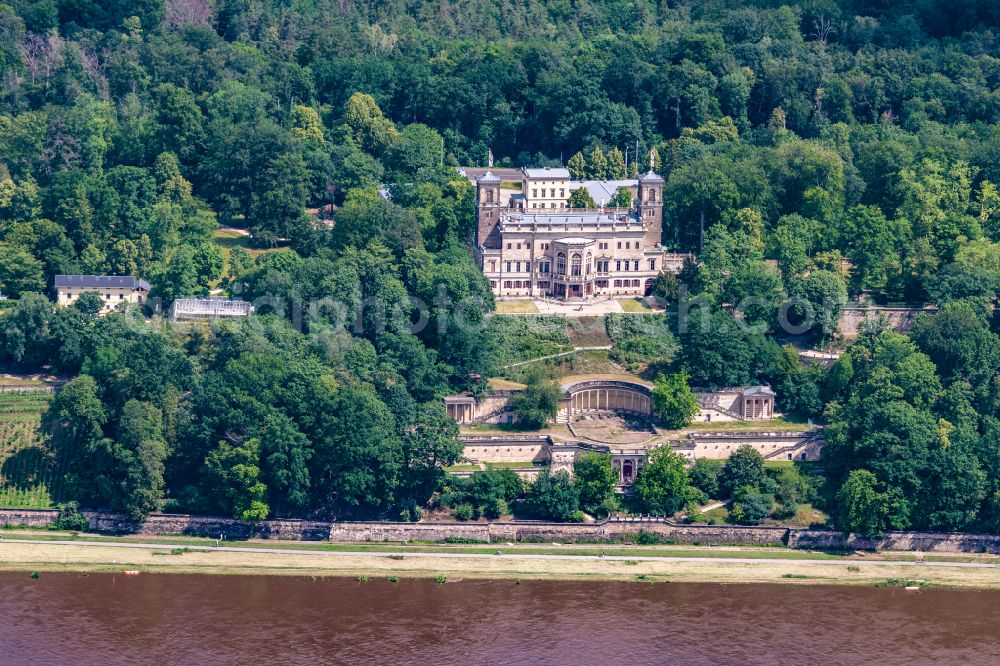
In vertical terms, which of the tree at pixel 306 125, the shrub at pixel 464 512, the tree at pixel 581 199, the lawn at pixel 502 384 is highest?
the tree at pixel 306 125

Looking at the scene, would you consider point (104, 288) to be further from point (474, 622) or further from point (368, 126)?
point (474, 622)

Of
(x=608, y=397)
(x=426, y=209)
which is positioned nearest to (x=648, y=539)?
(x=608, y=397)

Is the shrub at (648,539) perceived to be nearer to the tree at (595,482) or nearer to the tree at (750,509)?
the tree at (595,482)

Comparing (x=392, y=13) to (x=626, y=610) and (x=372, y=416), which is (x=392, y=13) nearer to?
(x=372, y=416)

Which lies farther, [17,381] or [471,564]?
[17,381]

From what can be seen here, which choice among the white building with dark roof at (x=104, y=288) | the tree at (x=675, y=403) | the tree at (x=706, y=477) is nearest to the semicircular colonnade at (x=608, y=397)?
the tree at (x=675, y=403)

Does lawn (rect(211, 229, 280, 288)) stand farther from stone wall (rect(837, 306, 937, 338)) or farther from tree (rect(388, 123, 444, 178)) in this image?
stone wall (rect(837, 306, 937, 338))

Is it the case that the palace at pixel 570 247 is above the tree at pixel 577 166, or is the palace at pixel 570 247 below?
below
